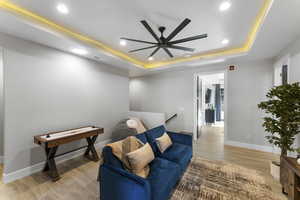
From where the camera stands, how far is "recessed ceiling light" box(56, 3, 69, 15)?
188 centimetres

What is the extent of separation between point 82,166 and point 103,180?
1.59 metres

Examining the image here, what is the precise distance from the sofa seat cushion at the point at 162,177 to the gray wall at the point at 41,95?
2455mm

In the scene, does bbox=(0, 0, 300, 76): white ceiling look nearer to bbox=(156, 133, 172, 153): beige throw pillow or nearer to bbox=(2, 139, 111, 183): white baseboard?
bbox=(156, 133, 172, 153): beige throw pillow

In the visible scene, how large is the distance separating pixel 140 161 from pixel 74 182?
1.46 m

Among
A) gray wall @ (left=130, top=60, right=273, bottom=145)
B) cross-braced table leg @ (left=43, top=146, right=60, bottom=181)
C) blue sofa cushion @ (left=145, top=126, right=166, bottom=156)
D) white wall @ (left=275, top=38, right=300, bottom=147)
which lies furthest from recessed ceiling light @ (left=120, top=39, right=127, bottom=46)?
white wall @ (left=275, top=38, right=300, bottom=147)

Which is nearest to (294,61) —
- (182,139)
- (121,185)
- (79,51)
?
(182,139)

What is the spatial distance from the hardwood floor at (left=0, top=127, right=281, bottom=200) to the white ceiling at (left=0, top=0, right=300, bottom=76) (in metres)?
2.63

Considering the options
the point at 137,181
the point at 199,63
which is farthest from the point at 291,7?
the point at 137,181

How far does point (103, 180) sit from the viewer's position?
1.54 meters

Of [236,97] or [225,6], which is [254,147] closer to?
[236,97]

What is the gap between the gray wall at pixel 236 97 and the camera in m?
3.68

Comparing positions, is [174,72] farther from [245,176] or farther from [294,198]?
[294,198]

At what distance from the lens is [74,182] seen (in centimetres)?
222

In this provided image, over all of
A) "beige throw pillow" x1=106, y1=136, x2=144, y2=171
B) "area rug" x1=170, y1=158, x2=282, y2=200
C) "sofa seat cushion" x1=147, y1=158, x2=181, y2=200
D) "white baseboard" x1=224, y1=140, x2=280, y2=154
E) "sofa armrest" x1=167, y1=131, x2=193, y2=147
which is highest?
"beige throw pillow" x1=106, y1=136, x2=144, y2=171
